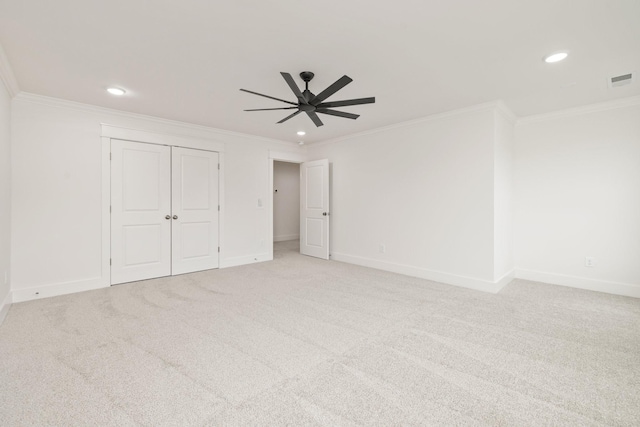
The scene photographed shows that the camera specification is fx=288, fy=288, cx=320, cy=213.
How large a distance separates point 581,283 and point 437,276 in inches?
72.6

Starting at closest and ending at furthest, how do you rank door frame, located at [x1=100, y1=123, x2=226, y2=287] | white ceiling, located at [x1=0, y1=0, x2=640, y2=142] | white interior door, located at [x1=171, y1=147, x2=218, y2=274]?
1. white ceiling, located at [x1=0, y1=0, x2=640, y2=142]
2. door frame, located at [x1=100, y1=123, x2=226, y2=287]
3. white interior door, located at [x1=171, y1=147, x2=218, y2=274]

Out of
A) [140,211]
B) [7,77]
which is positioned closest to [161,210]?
[140,211]

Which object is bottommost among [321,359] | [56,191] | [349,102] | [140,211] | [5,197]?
[321,359]

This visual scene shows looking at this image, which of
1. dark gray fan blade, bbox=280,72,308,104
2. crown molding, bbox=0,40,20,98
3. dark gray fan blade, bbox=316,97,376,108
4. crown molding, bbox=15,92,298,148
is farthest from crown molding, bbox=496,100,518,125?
crown molding, bbox=0,40,20,98

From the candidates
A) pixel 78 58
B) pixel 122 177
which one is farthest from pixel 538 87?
pixel 122 177

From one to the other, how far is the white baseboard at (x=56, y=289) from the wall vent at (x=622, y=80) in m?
6.55

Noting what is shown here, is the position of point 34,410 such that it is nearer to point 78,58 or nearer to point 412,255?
point 78,58

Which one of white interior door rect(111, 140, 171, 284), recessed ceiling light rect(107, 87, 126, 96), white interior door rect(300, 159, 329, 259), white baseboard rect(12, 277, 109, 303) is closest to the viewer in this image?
recessed ceiling light rect(107, 87, 126, 96)

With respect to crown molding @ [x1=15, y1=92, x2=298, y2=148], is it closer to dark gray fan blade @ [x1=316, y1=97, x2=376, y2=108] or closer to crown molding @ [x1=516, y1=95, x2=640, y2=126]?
dark gray fan blade @ [x1=316, y1=97, x2=376, y2=108]

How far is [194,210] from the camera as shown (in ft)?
15.8

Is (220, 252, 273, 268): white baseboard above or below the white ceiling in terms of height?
below

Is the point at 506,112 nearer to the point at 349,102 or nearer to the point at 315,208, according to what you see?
the point at 349,102

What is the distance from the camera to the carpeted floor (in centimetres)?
161

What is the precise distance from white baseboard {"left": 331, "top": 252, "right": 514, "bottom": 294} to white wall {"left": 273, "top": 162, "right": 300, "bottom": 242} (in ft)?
11.8
